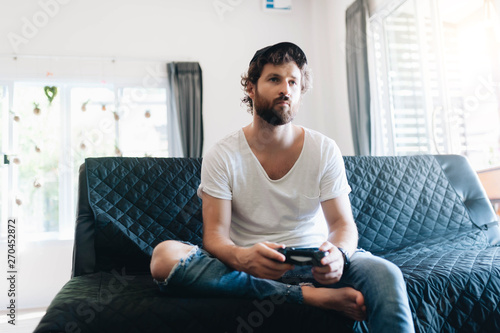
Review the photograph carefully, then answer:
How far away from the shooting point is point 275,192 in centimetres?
134

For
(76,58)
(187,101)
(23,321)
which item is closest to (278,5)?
(187,101)

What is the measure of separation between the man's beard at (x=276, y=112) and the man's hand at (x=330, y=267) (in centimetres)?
51

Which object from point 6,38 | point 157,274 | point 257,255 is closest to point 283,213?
point 257,255

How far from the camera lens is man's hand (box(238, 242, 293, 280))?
1016mm

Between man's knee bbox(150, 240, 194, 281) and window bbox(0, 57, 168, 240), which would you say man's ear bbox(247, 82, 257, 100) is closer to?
man's knee bbox(150, 240, 194, 281)

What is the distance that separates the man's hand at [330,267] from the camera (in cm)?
102

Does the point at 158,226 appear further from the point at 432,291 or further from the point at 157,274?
the point at 432,291

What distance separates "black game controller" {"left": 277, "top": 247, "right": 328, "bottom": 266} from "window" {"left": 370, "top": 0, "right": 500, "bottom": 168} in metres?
2.14

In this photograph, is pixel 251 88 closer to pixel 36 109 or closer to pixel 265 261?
pixel 265 261

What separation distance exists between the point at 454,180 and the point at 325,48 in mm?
2815

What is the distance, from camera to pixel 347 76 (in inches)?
155

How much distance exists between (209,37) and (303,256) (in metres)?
3.70

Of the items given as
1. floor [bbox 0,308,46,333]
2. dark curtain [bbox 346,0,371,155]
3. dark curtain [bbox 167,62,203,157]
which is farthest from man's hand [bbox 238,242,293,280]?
dark curtain [bbox 167,62,203,157]

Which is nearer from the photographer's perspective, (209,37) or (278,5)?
(209,37)
